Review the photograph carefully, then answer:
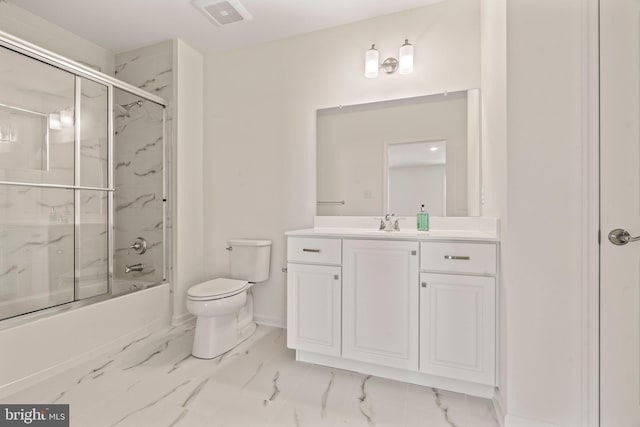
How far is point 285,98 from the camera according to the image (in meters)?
2.52

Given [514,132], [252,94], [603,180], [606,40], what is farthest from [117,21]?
[603,180]

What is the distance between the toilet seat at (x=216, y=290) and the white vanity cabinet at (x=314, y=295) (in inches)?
18.0

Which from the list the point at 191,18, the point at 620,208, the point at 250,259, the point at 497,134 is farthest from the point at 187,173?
the point at 620,208

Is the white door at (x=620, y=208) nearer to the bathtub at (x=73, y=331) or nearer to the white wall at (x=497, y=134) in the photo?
the white wall at (x=497, y=134)

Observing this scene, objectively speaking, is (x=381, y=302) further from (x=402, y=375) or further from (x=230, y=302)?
(x=230, y=302)

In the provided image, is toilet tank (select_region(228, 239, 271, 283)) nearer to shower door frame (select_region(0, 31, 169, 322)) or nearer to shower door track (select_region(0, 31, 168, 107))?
shower door frame (select_region(0, 31, 169, 322))

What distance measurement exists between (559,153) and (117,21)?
123 inches

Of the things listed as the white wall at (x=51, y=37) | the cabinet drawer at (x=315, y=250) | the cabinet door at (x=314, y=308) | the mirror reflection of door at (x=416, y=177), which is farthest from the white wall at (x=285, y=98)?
the white wall at (x=51, y=37)

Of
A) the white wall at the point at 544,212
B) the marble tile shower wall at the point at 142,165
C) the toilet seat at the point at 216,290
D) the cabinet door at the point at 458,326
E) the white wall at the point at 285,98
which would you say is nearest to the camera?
the white wall at the point at 544,212

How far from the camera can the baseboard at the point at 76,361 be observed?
1613 millimetres

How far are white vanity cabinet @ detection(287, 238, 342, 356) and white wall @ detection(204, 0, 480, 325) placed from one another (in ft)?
1.90

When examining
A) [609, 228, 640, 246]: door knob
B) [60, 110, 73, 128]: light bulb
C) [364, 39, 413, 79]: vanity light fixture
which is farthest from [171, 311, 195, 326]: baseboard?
[609, 228, 640, 246]: door knob

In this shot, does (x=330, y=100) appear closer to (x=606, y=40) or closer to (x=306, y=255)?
(x=306, y=255)

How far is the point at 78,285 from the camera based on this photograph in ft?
7.64
